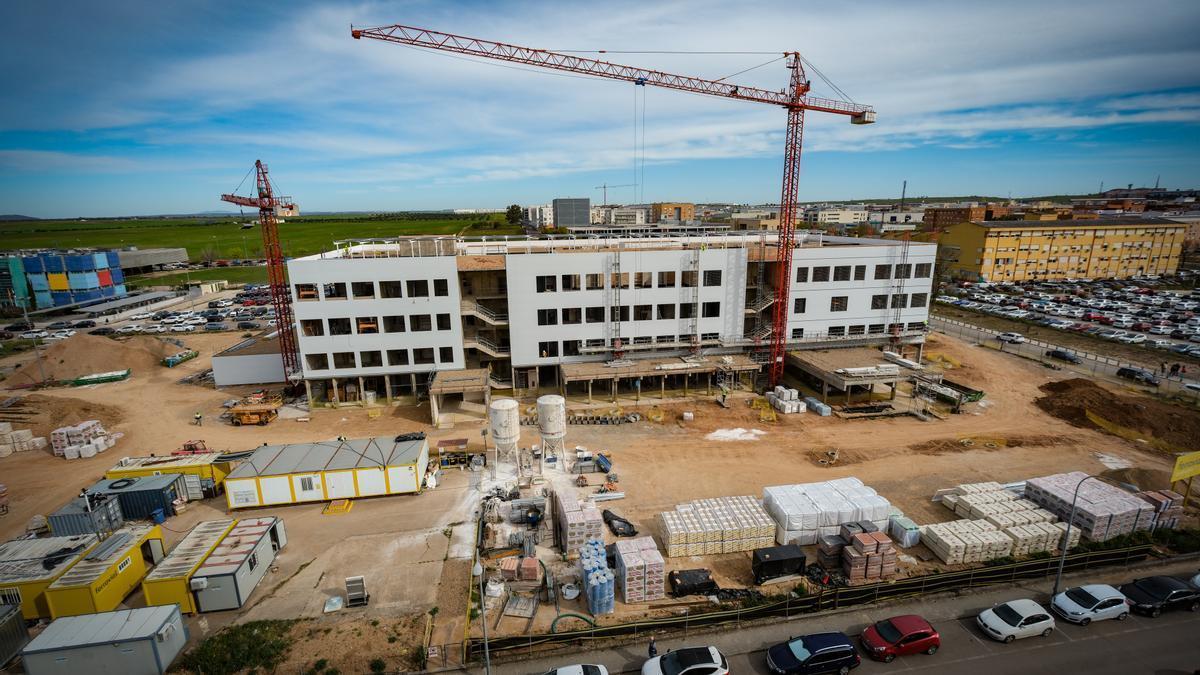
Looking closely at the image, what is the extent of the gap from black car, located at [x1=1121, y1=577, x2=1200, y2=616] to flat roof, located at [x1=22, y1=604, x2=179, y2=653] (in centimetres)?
3600

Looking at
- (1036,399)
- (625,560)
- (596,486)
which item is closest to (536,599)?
(625,560)

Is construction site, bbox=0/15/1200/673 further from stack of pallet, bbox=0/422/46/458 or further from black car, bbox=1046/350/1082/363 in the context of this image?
black car, bbox=1046/350/1082/363

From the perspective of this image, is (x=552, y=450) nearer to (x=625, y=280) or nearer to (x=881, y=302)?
(x=625, y=280)

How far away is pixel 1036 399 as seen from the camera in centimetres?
4378

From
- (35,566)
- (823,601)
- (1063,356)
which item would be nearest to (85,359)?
(35,566)

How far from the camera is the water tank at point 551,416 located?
32000 mm

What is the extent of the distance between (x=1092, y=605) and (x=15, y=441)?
201ft

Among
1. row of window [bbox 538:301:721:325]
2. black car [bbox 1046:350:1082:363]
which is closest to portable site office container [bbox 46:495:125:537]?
row of window [bbox 538:301:721:325]

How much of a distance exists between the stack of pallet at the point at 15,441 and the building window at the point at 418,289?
2674 cm

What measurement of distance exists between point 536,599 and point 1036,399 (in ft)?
147

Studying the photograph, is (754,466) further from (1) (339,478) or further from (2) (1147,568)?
(1) (339,478)

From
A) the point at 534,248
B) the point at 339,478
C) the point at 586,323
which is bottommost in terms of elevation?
the point at 339,478

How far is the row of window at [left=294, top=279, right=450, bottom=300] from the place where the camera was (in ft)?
137

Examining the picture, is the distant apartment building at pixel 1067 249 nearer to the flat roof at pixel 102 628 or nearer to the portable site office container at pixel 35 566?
the flat roof at pixel 102 628
